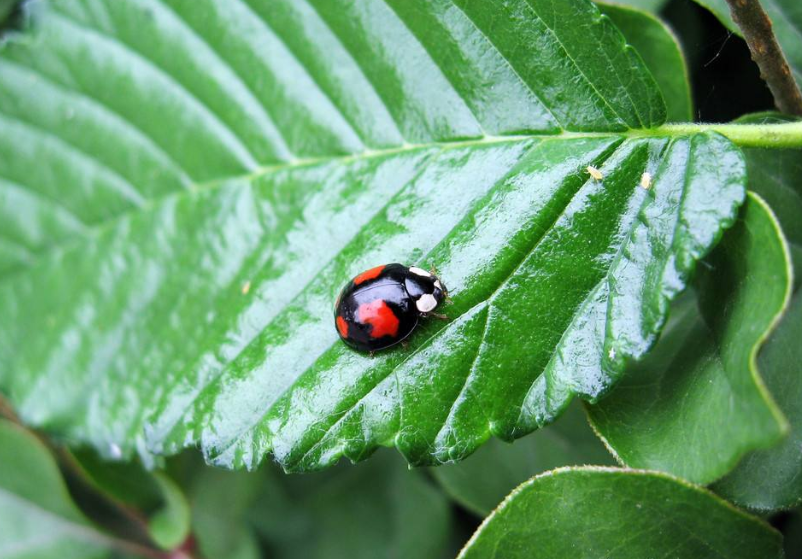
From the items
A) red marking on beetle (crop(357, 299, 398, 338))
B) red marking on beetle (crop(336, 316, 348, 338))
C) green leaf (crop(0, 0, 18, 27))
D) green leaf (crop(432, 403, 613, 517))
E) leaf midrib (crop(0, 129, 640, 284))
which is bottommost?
green leaf (crop(432, 403, 613, 517))

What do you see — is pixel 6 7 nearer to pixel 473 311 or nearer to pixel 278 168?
pixel 278 168

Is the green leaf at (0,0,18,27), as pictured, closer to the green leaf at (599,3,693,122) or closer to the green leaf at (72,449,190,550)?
the green leaf at (72,449,190,550)

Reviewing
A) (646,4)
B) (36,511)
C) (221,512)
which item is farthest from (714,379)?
(36,511)

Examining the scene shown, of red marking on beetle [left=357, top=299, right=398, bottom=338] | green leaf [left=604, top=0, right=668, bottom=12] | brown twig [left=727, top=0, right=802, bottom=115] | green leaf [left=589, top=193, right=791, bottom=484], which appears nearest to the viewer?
green leaf [left=589, top=193, right=791, bottom=484]

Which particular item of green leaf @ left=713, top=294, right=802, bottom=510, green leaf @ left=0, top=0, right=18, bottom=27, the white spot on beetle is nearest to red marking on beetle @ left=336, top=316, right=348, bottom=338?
the white spot on beetle

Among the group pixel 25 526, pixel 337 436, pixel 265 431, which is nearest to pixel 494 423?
pixel 337 436
